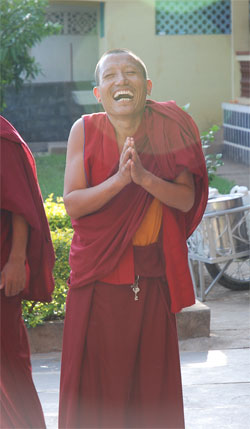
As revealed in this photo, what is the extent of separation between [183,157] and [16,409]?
1156 mm

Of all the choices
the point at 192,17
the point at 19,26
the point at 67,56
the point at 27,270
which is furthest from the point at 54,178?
the point at 27,270

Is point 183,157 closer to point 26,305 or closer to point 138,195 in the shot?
point 138,195

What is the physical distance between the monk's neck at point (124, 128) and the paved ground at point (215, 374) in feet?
4.76

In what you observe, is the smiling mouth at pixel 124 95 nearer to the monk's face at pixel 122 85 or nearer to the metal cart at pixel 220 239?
the monk's face at pixel 122 85

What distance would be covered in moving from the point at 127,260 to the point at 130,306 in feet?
0.60

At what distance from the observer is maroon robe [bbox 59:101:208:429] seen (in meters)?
2.97

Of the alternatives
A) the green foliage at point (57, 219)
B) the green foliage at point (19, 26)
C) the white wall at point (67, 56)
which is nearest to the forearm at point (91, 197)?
the green foliage at point (57, 219)

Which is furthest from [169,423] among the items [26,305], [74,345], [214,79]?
[214,79]

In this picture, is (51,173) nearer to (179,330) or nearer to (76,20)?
(76,20)

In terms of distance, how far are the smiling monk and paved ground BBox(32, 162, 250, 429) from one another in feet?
2.31

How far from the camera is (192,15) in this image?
13273 mm

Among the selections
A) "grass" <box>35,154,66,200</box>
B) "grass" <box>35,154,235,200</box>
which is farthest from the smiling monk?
"grass" <box>35,154,66,200</box>

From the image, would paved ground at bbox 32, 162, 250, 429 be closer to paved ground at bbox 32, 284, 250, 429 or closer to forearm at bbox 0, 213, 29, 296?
paved ground at bbox 32, 284, 250, 429

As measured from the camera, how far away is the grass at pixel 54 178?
1029cm
